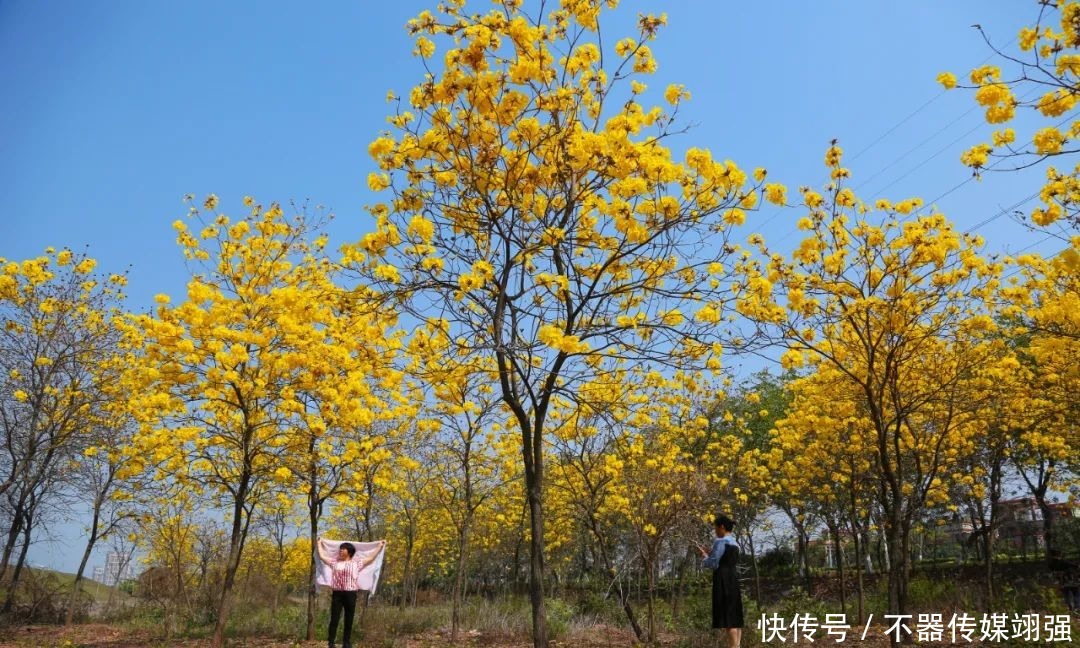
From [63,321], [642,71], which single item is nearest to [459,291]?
[642,71]

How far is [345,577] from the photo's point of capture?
24.8ft

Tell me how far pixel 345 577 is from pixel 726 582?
417cm

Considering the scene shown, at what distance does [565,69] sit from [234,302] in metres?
5.89

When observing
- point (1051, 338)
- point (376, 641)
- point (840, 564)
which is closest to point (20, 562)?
point (376, 641)

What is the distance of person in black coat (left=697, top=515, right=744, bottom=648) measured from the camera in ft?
19.9

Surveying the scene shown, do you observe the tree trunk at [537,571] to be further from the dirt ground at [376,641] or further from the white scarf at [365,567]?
the dirt ground at [376,641]

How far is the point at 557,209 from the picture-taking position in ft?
16.9

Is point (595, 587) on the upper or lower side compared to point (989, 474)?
lower

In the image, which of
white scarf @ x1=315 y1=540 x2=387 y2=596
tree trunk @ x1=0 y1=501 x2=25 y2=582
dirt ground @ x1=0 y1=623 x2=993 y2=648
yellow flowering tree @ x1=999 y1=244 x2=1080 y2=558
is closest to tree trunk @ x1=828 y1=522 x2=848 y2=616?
dirt ground @ x1=0 y1=623 x2=993 y2=648

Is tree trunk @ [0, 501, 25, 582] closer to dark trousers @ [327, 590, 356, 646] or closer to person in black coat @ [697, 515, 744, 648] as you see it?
dark trousers @ [327, 590, 356, 646]

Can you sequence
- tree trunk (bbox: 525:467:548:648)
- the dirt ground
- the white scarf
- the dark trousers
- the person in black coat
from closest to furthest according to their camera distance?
tree trunk (bbox: 525:467:548:648) → the person in black coat → the dark trousers → the white scarf → the dirt ground

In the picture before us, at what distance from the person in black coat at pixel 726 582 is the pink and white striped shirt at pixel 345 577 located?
3.94 meters

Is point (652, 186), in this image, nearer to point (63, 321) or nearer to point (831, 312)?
point (831, 312)

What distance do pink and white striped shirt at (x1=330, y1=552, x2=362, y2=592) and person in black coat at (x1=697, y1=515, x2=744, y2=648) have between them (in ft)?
12.9
